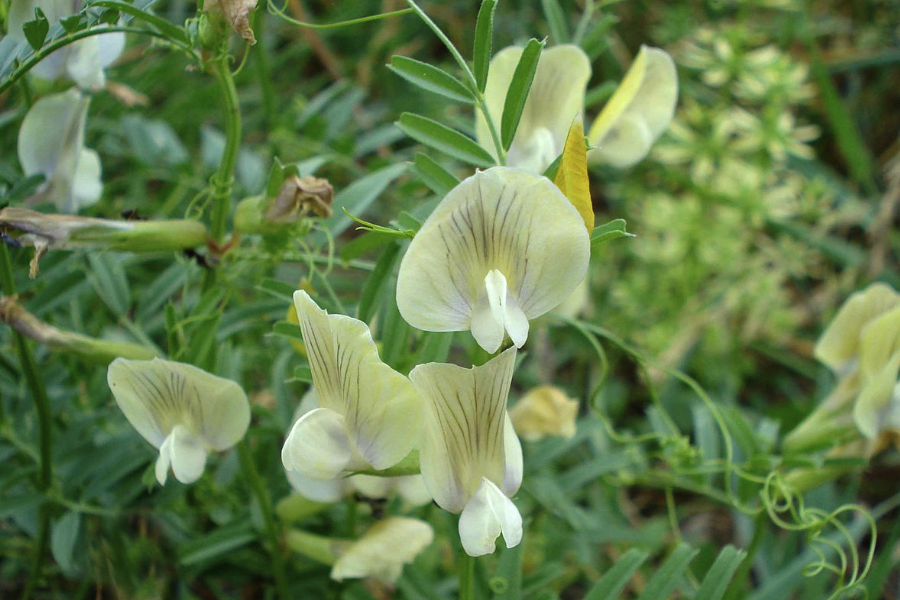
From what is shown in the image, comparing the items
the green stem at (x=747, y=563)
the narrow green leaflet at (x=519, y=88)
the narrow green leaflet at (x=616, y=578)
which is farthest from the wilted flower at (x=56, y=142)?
the green stem at (x=747, y=563)

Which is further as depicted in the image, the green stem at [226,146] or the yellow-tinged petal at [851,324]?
the yellow-tinged petal at [851,324]

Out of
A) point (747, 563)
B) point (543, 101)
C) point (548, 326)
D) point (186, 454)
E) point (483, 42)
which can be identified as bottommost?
point (548, 326)

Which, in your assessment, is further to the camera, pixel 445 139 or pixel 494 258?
pixel 445 139

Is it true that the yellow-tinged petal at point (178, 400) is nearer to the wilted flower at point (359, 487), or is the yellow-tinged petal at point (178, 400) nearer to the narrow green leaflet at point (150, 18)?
the wilted flower at point (359, 487)

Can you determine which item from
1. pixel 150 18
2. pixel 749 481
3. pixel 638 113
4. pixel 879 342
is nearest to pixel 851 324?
pixel 879 342

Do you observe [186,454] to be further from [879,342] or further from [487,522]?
[879,342]

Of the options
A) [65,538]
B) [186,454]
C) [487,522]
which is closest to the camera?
[487,522]
